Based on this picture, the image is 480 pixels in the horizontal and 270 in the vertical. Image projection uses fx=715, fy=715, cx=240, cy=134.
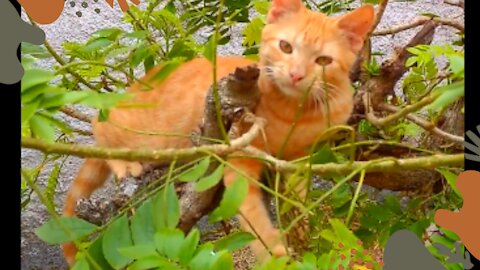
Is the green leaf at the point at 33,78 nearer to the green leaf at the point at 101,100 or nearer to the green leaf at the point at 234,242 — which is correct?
the green leaf at the point at 101,100

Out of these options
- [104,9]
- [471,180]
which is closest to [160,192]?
[471,180]

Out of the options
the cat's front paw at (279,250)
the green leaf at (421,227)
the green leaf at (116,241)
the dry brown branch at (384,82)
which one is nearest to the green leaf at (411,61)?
the dry brown branch at (384,82)

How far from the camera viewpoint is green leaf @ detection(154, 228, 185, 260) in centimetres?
57

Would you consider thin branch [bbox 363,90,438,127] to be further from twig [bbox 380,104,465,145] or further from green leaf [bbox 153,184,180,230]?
green leaf [bbox 153,184,180,230]

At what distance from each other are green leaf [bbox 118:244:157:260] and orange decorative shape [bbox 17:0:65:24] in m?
0.19

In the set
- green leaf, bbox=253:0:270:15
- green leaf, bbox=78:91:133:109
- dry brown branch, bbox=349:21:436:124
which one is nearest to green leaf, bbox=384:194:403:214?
dry brown branch, bbox=349:21:436:124

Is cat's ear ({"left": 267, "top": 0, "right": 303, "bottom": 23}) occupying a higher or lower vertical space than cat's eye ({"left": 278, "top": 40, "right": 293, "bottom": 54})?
higher

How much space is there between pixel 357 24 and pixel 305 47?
7 centimetres

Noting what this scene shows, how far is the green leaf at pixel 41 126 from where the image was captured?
1.74ft

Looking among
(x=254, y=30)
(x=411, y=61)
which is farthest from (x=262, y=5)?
(x=411, y=61)

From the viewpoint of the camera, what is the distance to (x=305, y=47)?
90 cm

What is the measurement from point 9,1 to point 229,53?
97 centimetres

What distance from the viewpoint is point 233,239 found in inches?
25.4

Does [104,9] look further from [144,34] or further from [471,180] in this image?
[471,180]
